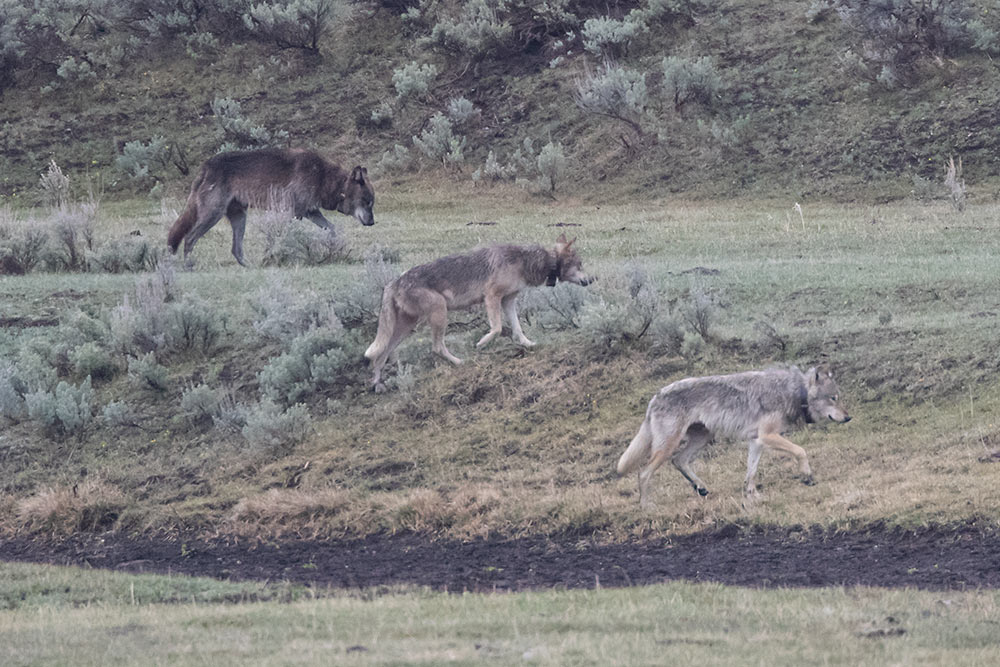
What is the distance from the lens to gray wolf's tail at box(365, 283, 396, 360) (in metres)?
15.0

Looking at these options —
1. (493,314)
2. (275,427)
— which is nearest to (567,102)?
(493,314)

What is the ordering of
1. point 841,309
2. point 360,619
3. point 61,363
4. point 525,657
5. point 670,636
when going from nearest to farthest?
point 525,657
point 670,636
point 360,619
point 841,309
point 61,363

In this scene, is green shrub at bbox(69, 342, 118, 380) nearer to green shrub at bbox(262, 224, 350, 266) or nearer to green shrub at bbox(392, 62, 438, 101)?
green shrub at bbox(262, 224, 350, 266)

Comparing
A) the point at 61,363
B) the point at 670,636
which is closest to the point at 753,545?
the point at 670,636

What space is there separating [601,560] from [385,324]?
4.74 meters

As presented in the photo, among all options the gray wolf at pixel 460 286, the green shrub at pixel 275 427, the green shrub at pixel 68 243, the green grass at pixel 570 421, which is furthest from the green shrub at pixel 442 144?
the green shrub at pixel 275 427

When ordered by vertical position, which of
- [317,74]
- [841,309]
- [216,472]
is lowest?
[216,472]

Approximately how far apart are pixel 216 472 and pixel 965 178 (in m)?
16.6

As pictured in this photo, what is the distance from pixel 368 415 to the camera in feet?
50.3

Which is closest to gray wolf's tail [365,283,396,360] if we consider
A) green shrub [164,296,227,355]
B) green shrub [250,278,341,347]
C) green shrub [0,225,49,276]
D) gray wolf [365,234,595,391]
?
gray wolf [365,234,595,391]

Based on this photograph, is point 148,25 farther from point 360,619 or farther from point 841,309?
point 360,619

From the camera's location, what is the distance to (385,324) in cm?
1514

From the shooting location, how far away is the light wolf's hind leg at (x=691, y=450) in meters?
12.2

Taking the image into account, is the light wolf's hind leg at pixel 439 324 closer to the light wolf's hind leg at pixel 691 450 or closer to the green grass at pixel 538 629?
the light wolf's hind leg at pixel 691 450
